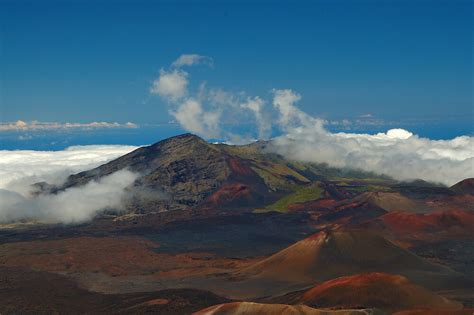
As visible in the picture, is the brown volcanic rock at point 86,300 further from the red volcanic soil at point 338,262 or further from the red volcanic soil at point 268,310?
the red volcanic soil at point 338,262

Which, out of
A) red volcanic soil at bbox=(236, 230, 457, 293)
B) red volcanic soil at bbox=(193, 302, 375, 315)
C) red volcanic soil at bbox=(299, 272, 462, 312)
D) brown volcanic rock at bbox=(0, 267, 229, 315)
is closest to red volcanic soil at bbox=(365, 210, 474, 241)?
red volcanic soil at bbox=(236, 230, 457, 293)

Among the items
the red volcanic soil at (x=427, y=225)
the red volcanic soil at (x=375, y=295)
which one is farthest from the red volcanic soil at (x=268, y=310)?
the red volcanic soil at (x=427, y=225)

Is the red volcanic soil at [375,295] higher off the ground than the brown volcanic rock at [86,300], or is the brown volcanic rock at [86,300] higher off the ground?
the red volcanic soil at [375,295]

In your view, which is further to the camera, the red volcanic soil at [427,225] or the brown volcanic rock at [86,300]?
the red volcanic soil at [427,225]

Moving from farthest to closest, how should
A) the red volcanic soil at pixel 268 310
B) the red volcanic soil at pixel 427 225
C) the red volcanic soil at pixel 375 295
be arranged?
the red volcanic soil at pixel 427 225
the red volcanic soil at pixel 375 295
the red volcanic soil at pixel 268 310

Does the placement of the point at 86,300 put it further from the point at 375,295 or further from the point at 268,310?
the point at 375,295

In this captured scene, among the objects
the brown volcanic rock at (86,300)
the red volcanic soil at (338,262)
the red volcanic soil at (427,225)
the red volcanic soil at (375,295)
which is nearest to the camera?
the red volcanic soil at (375,295)

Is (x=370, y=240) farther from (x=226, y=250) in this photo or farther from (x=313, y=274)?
(x=226, y=250)
